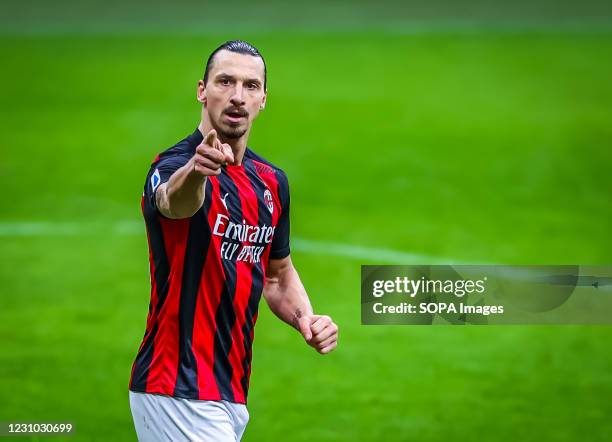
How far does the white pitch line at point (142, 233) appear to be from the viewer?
44.7ft

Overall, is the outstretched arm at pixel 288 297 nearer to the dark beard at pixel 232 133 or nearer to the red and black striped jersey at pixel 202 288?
the red and black striped jersey at pixel 202 288

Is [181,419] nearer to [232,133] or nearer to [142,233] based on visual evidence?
[232,133]

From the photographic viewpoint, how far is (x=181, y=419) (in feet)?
18.4

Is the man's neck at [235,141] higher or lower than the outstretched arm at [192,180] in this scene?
higher

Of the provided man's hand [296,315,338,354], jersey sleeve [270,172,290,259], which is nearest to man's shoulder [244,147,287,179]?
jersey sleeve [270,172,290,259]

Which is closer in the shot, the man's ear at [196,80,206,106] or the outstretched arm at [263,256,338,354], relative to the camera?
the man's ear at [196,80,206,106]

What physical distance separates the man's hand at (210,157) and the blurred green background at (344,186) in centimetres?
465

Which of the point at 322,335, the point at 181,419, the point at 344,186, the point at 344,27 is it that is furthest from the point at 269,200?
the point at 344,27

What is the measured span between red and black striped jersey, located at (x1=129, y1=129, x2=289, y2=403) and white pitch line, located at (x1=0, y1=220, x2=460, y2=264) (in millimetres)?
7749

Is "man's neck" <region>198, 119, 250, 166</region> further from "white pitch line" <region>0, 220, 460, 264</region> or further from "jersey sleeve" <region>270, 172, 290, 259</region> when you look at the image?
"white pitch line" <region>0, 220, 460, 264</region>

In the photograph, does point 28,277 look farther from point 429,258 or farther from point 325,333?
point 325,333

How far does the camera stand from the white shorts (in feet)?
18.3

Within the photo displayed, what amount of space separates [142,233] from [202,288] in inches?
348

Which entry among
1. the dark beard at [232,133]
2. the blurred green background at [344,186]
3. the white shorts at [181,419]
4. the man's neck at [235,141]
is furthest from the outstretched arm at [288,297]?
the blurred green background at [344,186]
